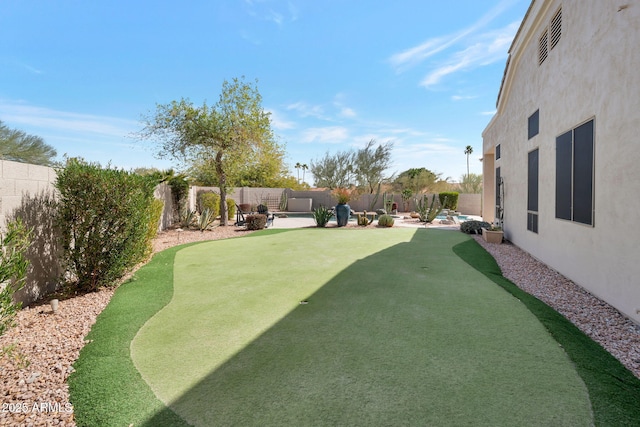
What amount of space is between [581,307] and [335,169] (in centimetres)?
2911

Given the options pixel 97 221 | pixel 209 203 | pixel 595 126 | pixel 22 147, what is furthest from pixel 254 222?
pixel 22 147

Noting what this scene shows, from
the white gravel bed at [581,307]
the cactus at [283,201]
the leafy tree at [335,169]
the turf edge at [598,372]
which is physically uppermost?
the leafy tree at [335,169]

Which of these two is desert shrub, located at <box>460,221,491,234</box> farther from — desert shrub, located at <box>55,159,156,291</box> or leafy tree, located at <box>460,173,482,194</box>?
leafy tree, located at <box>460,173,482,194</box>

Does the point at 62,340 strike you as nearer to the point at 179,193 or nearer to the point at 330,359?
the point at 330,359

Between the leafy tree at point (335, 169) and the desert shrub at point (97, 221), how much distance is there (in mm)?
27363

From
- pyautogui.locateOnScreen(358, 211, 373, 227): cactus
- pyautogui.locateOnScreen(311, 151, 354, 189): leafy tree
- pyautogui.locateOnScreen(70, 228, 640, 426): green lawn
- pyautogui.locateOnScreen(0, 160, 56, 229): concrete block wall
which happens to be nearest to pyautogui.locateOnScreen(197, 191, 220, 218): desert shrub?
pyautogui.locateOnScreen(358, 211, 373, 227): cactus

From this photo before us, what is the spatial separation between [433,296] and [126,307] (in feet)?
14.3

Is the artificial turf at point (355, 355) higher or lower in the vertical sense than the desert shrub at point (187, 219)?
lower

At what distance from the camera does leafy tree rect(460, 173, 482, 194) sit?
94.7 ft

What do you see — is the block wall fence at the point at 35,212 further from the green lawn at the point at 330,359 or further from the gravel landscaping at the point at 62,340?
the green lawn at the point at 330,359

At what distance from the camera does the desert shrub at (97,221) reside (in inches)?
178

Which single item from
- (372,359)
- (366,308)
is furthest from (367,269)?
(372,359)

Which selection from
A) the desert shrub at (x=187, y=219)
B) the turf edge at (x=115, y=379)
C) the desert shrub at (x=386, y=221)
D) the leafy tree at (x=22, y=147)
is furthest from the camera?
the leafy tree at (x=22, y=147)

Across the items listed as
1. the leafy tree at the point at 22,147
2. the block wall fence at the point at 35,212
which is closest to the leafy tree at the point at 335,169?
the leafy tree at the point at 22,147
